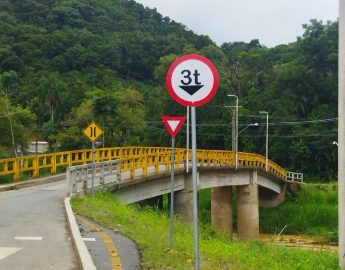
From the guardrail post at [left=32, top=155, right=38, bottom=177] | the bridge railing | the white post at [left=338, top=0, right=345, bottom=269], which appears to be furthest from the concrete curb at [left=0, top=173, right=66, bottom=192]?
the white post at [left=338, top=0, right=345, bottom=269]

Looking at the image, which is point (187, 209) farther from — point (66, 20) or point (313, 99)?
point (66, 20)

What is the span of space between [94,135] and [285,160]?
5710 cm

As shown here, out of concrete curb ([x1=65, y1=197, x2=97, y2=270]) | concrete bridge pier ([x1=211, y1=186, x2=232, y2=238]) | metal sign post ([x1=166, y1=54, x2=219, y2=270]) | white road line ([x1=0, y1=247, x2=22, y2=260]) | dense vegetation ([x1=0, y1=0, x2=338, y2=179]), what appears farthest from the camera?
dense vegetation ([x1=0, y1=0, x2=338, y2=179])

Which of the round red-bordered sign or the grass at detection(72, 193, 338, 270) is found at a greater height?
the round red-bordered sign

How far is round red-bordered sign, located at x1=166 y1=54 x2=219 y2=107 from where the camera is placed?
6629 mm

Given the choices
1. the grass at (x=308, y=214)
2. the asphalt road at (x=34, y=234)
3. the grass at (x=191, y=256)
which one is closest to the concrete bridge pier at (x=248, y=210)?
the grass at (x=308, y=214)

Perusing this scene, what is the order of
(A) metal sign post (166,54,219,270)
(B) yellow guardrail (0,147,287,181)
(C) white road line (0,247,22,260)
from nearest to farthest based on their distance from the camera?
(A) metal sign post (166,54,219,270) < (C) white road line (0,247,22,260) < (B) yellow guardrail (0,147,287,181)

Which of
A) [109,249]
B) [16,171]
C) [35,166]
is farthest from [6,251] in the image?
[35,166]

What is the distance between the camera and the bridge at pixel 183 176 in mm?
23141

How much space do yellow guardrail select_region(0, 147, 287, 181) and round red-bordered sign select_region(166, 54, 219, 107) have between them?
15140 mm

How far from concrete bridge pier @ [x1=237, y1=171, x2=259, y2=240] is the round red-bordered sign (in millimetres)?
34125

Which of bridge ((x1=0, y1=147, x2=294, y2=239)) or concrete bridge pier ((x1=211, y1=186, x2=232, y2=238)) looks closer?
bridge ((x1=0, y1=147, x2=294, y2=239))

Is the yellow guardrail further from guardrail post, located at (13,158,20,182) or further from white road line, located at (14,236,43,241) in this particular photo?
white road line, located at (14,236,43,241)

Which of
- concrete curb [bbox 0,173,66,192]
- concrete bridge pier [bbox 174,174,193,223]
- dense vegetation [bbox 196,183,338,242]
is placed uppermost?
concrete curb [bbox 0,173,66,192]
